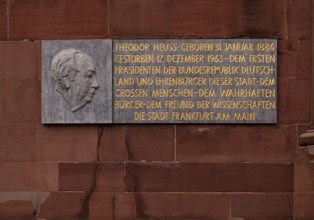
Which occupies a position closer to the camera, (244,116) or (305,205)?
(305,205)

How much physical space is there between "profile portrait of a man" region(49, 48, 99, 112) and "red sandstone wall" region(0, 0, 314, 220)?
39 cm

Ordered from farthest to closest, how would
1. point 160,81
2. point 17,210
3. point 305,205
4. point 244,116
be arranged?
point 17,210, point 160,81, point 244,116, point 305,205

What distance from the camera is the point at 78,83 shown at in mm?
9234

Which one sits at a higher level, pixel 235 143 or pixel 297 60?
pixel 297 60

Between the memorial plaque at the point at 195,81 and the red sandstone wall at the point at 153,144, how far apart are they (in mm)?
165

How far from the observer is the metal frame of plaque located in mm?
9109

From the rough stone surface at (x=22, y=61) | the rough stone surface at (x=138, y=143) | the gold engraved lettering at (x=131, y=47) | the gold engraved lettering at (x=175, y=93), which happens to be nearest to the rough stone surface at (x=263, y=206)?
the rough stone surface at (x=138, y=143)

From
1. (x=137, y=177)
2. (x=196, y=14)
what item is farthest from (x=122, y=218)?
(x=196, y=14)

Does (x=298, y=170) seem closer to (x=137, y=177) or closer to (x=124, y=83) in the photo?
(x=137, y=177)

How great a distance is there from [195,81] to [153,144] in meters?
1.27

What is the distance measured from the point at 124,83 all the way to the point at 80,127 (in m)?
1.06

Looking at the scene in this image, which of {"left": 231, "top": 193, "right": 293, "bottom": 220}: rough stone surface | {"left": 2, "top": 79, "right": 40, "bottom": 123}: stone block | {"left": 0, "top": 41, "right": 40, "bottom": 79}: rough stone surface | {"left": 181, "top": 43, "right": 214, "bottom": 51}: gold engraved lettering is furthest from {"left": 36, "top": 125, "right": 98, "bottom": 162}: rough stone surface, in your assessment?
{"left": 231, "top": 193, "right": 293, "bottom": 220}: rough stone surface

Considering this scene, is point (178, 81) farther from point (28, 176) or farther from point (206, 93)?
point (28, 176)

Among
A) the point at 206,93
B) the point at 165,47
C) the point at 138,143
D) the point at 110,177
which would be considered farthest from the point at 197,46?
the point at 110,177
